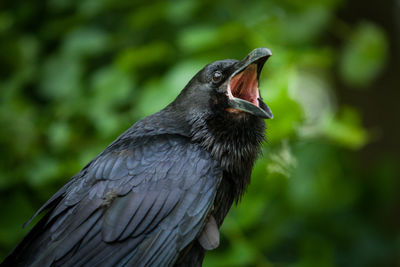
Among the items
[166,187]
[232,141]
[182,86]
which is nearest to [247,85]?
[232,141]

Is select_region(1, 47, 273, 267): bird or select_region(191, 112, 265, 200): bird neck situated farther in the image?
select_region(191, 112, 265, 200): bird neck

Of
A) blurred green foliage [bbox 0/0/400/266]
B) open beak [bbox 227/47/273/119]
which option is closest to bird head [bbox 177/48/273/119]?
open beak [bbox 227/47/273/119]

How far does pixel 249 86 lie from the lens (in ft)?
6.07

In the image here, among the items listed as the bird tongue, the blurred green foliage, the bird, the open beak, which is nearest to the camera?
the bird

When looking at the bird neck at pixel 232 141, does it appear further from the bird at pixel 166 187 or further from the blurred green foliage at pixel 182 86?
the blurred green foliage at pixel 182 86

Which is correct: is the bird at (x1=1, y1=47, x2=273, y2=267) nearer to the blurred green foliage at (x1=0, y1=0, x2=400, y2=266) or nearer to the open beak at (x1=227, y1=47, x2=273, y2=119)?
the open beak at (x1=227, y1=47, x2=273, y2=119)

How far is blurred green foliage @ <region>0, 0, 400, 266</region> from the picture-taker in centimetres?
260

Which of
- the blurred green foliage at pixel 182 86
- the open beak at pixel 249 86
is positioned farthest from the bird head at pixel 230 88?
the blurred green foliage at pixel 182 86

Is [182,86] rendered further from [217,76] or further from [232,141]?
[232,141]

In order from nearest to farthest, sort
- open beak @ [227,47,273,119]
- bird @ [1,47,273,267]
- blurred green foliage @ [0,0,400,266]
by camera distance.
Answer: bird @ [1,47,273,267] → open beak @ [227,47,273,119] → blurred green foliage @ [0,0,400,266]

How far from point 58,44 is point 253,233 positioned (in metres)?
2.02

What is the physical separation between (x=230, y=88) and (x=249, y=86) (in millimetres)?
79

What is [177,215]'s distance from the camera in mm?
1591

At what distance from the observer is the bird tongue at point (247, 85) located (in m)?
1.80
